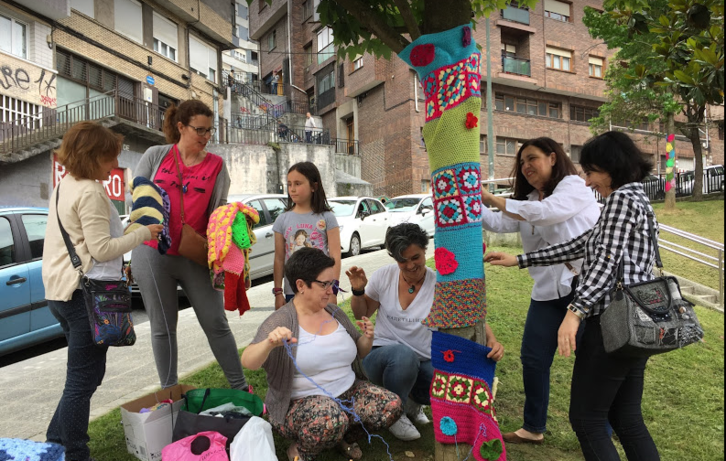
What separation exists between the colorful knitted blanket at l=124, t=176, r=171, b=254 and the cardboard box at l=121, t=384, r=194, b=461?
893 mm

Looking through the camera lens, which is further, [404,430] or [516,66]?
[516,66]

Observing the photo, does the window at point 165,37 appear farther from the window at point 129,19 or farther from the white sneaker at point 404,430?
the white sneaker at point 404,430

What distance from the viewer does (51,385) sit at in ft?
14.5

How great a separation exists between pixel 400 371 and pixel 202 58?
22315 millimetres

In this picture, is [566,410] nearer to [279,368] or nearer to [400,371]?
[400,371]

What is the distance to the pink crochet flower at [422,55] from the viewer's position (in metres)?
2.62

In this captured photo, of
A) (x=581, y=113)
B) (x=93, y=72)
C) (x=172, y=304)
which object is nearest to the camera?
(x=172, y=304)

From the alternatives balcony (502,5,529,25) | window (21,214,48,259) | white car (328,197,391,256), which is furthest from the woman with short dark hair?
balcony (502,5,529,25)

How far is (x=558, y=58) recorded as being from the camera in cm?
2814

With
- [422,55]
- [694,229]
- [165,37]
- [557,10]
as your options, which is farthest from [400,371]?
[557,10]

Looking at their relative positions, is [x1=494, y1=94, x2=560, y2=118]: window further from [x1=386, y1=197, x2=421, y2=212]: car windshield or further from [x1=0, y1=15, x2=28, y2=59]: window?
[x1=0, y1=15, x2=28, y2=59]: window

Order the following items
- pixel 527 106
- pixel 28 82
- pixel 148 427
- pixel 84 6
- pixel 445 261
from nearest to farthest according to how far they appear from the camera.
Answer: pixel 445 261, pixel 148 427, pixel 28 82, pixel 84 6, pixel 527 106

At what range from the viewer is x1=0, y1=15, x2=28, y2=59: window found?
14.1 m

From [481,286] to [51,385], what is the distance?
151 inches
